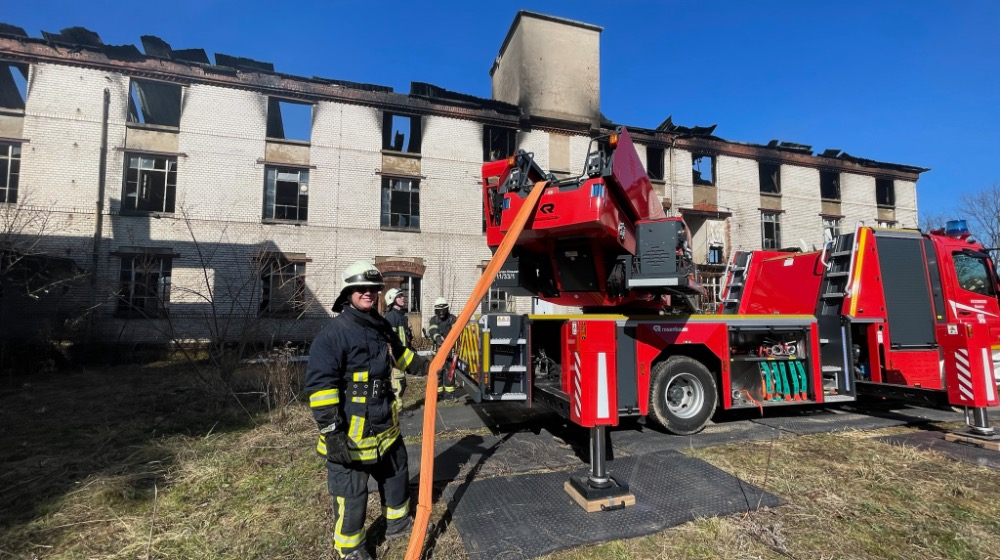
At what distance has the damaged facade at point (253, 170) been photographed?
13445 millimetres

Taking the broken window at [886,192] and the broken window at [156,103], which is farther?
the broken window at [886,192]

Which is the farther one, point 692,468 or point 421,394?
point 421,394

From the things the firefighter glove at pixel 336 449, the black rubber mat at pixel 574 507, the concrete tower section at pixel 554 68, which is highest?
the concrete tower section at pixel 554 68

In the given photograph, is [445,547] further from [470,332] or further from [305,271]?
[305,271]

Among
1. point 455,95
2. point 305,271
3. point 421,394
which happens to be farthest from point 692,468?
point 455,95

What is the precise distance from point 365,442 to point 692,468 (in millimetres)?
→ 3078

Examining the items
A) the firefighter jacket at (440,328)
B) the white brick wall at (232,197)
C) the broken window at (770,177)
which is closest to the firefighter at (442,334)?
the firefighter jacket at (440,328)

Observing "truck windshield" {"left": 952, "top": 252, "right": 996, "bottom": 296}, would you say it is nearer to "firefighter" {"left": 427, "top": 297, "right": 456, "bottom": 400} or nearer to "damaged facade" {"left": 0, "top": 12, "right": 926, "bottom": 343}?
"firefighter" {"left": 427, "top": 297, "right": 456, "bottom": 400}

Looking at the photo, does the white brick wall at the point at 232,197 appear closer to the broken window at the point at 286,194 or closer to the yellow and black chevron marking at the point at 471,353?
the broken window at the point at 286,194

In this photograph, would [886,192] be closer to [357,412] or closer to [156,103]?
[357,412]

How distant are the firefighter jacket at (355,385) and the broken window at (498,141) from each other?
597 inches

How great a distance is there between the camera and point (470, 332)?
584cm

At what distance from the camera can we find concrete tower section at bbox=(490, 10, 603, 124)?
18562 mm

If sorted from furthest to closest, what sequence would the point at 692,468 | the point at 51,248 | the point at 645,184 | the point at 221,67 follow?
the point at 221,67 → the point at 51,248 → the point at 645,184 → the point at 692,468
